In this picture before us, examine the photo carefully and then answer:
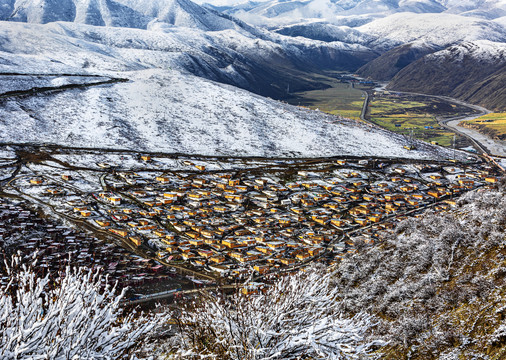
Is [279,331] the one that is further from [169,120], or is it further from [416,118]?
[416,118]

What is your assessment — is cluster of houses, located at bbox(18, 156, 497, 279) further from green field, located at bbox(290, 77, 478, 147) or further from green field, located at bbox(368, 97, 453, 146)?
green field, located at bbox(290, 77, 478, 147)

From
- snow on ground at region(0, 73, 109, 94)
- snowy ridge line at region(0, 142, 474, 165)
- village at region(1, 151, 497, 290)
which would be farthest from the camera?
snow on ground at region(0, 73, 109, 94)

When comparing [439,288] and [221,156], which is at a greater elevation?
[439,288]

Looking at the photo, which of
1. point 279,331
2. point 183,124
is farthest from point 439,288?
point 183,124

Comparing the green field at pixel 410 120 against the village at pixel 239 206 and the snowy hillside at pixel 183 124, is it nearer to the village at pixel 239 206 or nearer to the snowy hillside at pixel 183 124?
the snowy hillside at pixel 183 124

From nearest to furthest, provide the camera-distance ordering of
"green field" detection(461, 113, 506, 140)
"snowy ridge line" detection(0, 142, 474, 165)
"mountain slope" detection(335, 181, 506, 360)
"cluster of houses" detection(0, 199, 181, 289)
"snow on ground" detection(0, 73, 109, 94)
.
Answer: "mountain slope" detection(335, 181, 506, 360), "cluster of houses" detection(0, 199, 181, 289), "snowy ridge line" detection(0, 142, 474, 165), "snow on ground" detection(0, 73, 109, 94), "green field" detection(461, 113, 506, 140)

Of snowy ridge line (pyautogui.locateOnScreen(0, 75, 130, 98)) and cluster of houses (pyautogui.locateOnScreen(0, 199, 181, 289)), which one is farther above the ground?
snowy ridge line (pyautogui.locateOnScreen(0, 75, 130, 98))

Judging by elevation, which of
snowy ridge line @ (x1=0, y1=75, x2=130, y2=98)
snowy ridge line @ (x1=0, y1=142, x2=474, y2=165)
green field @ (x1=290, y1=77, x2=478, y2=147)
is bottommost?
green field @ (x1=290, y1=77, x2=478, y2=147)

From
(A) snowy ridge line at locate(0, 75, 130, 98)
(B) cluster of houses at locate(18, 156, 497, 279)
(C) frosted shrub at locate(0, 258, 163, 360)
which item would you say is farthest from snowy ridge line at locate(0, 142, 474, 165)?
(C) frosted shrub at locate(0, 258, 163, 360)
